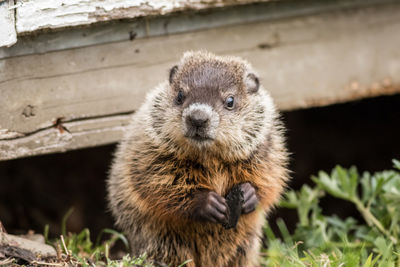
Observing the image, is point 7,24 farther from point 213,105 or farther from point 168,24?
point 213,105

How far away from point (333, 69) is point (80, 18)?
2.56 m

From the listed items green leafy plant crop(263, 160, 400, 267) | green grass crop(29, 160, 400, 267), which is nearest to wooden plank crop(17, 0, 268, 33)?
green grass crop(29, 160, 400, 267)

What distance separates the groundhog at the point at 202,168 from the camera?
11.7 ft

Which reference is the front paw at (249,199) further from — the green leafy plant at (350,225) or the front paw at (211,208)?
the green leafy plant at (350,225)

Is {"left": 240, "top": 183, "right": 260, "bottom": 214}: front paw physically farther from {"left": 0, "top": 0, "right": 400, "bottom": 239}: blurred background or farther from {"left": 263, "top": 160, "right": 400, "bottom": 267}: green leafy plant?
{"left": 0, "top": 0, "right": 400, "bottom": 239}: blurred background

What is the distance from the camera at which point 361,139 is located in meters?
7.53

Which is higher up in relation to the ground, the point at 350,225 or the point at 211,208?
the point at 211,208

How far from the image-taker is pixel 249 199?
12.0 ft

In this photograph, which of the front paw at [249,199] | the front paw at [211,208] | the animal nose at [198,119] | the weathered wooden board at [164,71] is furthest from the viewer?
the weathered wooden board at [164,71]

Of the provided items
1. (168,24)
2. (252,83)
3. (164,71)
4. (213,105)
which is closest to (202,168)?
(213,105)

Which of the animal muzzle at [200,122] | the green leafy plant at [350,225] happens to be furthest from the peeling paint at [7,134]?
the green leafy plant at [350,225]

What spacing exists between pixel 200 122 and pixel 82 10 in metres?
1.24

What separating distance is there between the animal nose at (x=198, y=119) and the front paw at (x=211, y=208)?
19.4 inches

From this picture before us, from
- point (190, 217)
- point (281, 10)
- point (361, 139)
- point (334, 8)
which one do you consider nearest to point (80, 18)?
point (190, 217)
